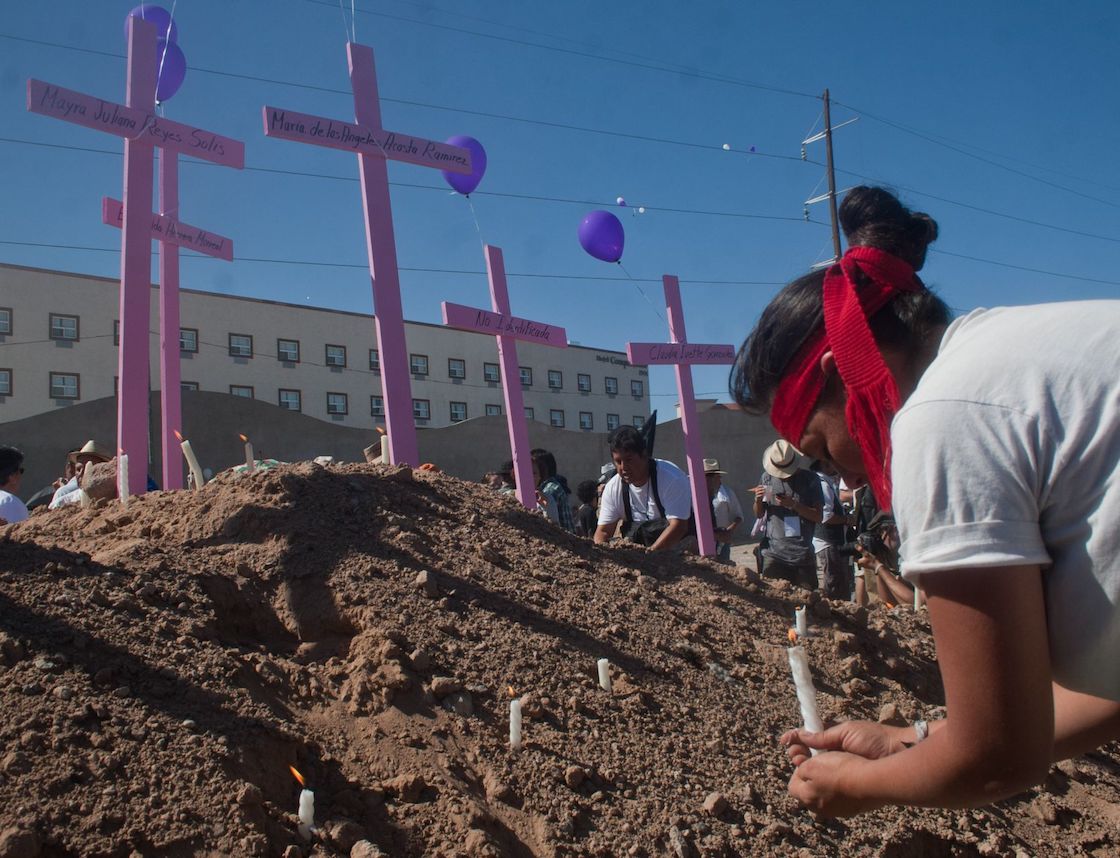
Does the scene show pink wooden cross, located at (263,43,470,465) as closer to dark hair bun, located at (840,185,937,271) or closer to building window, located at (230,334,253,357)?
dark hair bun, located at (840,185,937,271)

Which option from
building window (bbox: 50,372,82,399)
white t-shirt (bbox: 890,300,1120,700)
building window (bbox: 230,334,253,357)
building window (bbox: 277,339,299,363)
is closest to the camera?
white t-shirt (bbox: 890,300,1120,700)

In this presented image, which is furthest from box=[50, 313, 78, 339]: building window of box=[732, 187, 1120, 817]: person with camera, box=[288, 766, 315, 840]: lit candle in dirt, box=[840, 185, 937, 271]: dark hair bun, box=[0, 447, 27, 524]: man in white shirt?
box=[732, 187, 1120, 817]: person with camera

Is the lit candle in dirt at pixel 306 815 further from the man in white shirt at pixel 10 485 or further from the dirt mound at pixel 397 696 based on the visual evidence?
the man in white shirt at pixel 10 485

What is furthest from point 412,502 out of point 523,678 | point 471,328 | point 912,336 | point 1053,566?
point 1053,566

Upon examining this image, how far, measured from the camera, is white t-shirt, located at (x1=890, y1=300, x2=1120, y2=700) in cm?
106

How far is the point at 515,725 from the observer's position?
103 inches

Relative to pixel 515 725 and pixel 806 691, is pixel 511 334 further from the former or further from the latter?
pixel 806 691

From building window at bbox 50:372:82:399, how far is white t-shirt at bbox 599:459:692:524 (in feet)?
112

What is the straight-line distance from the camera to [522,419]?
6.18 m

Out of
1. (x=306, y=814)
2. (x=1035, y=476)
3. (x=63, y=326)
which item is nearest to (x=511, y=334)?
(x=306, y=814)

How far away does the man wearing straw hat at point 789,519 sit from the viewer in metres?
6.08

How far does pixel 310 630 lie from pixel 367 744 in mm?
666

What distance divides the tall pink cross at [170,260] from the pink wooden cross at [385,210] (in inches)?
35.9

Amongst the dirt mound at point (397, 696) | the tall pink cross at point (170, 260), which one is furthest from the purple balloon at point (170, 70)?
the dirt mound at point (397, 696)
